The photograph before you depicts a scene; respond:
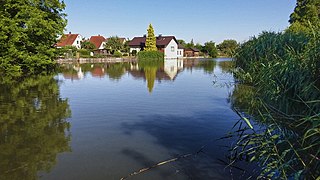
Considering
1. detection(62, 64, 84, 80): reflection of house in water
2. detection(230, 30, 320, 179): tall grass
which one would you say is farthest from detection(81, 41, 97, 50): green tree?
detection(230, 30, 320, 179): tall grass

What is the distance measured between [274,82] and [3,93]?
48.1 feet

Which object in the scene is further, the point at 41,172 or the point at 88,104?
the point at 88,104

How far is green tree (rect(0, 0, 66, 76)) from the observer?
70.0ft

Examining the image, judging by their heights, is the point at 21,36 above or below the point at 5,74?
above

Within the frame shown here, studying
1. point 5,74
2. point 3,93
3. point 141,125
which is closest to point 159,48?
point 5,74

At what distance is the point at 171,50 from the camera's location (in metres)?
73.8

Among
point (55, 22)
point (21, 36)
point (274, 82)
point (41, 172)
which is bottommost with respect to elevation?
point (41, 172)

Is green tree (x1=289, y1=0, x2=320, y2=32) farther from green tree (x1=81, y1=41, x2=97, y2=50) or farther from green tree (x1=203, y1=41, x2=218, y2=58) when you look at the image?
green tree (x1=81, y1=41, x2=97, y2=50)

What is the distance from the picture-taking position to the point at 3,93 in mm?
14742

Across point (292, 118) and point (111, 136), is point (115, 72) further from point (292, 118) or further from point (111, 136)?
point (292, 118)

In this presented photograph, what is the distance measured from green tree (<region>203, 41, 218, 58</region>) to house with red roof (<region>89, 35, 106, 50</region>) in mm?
34386

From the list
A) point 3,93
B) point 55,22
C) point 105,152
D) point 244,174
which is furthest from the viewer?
point 55,22

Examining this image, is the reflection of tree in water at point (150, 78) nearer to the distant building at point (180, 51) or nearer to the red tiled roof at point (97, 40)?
the distant building at point (180, 51)

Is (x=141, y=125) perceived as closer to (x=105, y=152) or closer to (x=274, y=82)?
(x=105, y=152)
